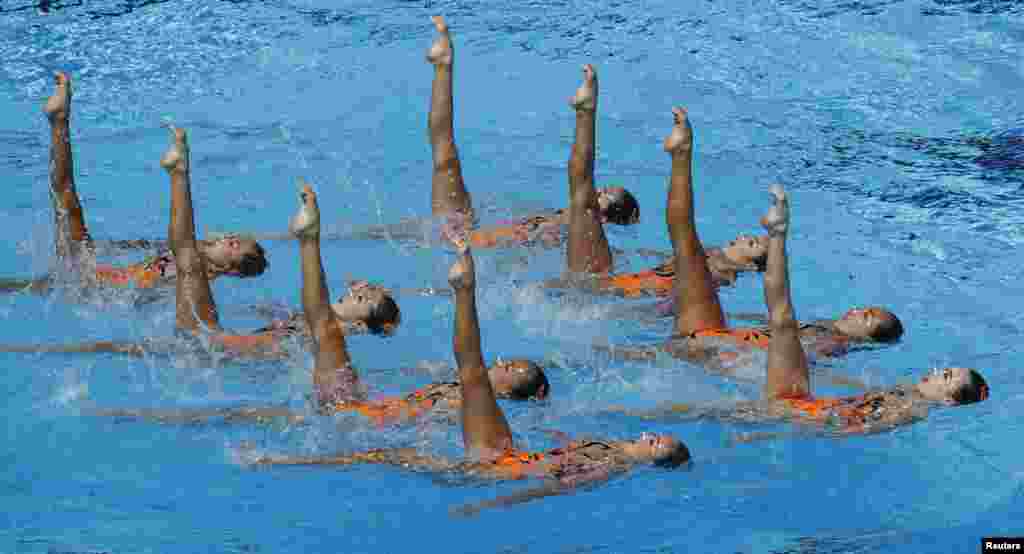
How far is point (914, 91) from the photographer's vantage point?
396 inches

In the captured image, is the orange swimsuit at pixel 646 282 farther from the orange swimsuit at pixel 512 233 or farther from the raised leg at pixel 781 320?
the raised leg at pixel 781 320

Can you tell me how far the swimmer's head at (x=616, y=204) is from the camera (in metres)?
7.73

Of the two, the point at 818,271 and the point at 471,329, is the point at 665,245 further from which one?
the point at 471,329

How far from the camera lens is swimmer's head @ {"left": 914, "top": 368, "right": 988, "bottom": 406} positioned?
6250mm

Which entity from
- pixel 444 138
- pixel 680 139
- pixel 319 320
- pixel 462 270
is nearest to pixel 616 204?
pixel 444 138

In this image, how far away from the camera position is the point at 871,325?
6734 mm

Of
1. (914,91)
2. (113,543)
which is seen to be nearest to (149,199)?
(113,543)

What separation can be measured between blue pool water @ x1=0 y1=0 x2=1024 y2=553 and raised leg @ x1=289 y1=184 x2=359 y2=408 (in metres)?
0.17

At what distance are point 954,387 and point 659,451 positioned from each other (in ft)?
4.45

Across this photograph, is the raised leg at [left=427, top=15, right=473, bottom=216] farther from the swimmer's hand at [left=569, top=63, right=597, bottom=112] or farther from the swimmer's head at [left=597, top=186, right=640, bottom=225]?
the swimmer's hand at [left=569, top=63, right=597, bottom=112]

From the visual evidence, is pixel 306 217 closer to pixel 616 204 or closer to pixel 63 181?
pixel 63 181

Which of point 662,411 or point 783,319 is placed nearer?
point 783,319

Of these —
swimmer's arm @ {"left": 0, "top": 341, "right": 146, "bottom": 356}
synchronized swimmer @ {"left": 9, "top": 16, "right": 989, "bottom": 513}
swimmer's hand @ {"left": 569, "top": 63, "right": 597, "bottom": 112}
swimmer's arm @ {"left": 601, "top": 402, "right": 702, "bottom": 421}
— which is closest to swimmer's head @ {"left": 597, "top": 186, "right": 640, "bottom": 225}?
synchronized swimmer @ {"left": 9, "top": 16, "right": 989, "bottom": 513}

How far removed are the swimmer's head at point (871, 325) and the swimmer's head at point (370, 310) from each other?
194cm
